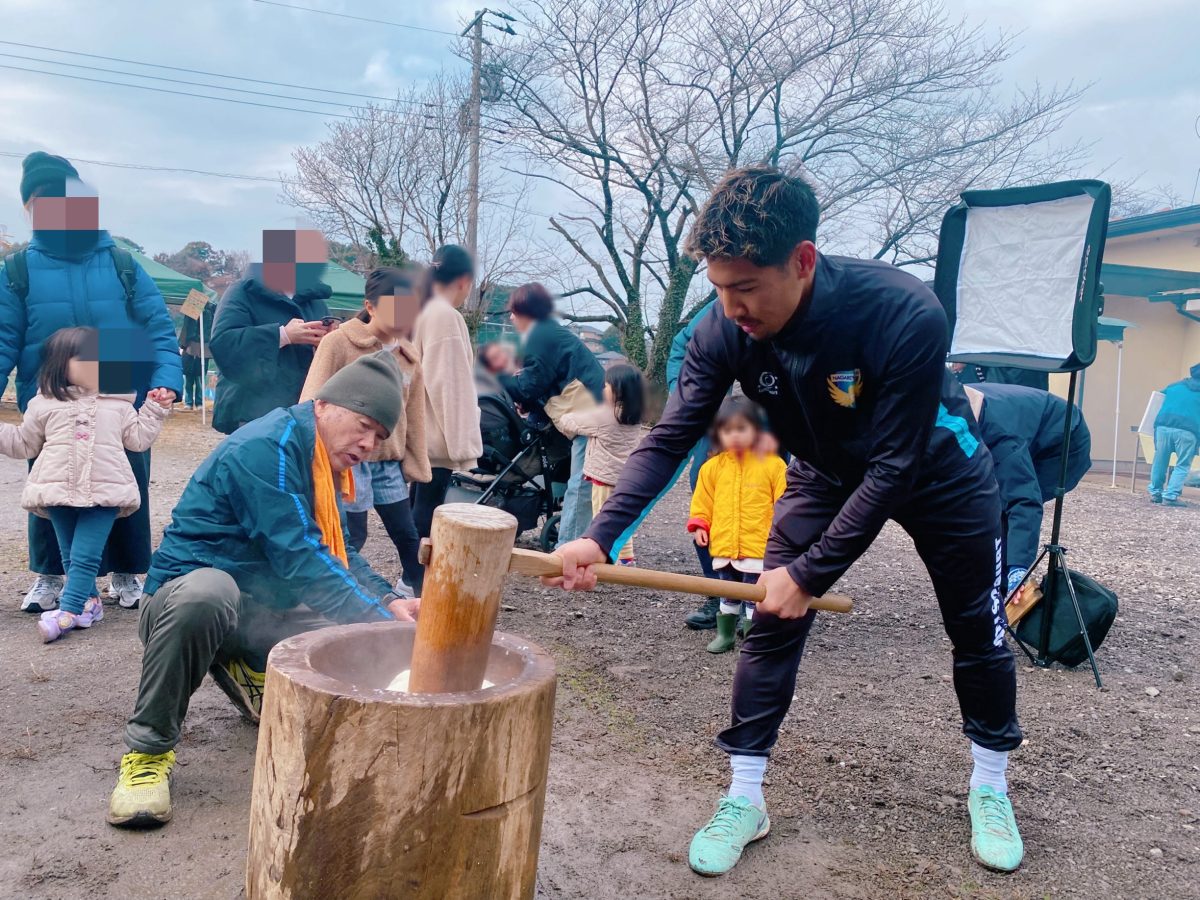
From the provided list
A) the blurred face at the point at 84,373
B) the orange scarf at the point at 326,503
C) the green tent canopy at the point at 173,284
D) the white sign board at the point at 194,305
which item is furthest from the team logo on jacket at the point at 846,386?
the green tent canopy at the point at 173,284

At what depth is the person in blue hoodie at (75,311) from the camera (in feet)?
13.0

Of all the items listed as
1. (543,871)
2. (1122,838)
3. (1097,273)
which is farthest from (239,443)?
(1097,273)

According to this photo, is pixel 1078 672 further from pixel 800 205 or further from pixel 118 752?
pixel 118 752

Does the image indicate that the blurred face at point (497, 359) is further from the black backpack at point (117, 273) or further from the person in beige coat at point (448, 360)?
the black backpack at point (117, 273)

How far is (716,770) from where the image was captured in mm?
2947

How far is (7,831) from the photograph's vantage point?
91.6 inches

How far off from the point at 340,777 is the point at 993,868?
1.78 metres

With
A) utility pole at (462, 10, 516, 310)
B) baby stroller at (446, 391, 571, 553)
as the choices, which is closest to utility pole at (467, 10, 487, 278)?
utility pole at (462, 10, 516, 310)

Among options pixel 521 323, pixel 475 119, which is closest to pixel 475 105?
pixel 475 119

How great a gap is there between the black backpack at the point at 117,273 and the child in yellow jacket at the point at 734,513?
2.81m

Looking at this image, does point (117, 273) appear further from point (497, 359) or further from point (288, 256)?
point (497, 359)

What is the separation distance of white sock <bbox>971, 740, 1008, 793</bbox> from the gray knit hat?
196 centimetres

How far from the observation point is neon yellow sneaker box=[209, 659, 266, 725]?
2807 millimetres

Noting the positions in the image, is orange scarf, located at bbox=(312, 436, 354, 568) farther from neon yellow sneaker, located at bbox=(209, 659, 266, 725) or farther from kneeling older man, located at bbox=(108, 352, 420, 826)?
neon yellow sneaker, located at bbox=(209, 659, 266, 725)
